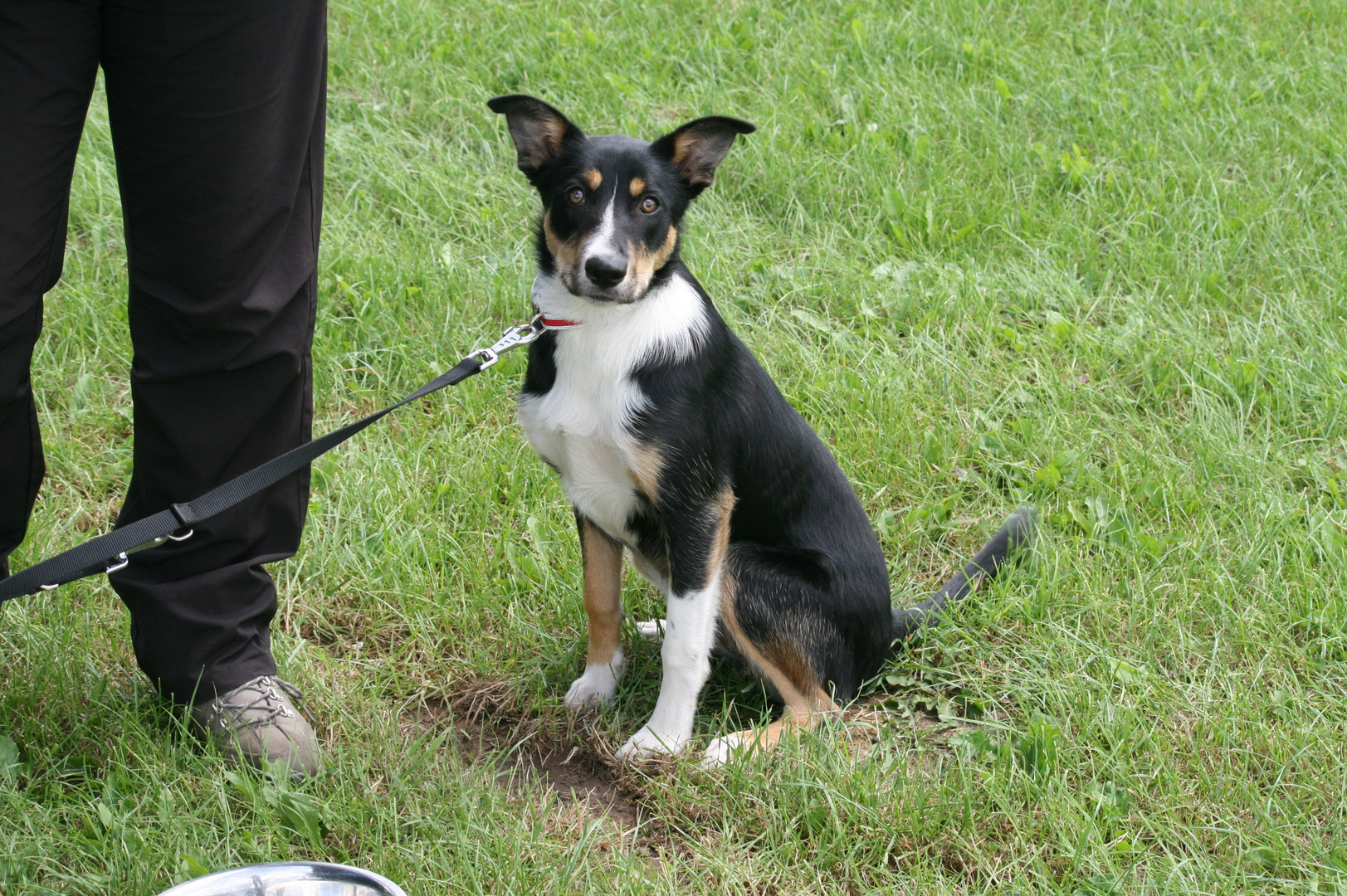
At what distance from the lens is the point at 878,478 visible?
3484 millimetres

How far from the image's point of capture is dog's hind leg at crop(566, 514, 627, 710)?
2.74 m

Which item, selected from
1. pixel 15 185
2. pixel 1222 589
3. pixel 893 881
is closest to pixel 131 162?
pixel 15 185

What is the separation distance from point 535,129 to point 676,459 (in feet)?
2.64

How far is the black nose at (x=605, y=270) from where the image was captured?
2.32 meters

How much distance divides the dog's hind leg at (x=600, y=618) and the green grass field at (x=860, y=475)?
79 mm

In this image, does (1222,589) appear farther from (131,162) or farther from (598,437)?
(131,162)

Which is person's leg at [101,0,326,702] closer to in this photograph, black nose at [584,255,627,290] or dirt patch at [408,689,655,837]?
dirt patch at [408,689,655,837]

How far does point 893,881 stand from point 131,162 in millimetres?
2038

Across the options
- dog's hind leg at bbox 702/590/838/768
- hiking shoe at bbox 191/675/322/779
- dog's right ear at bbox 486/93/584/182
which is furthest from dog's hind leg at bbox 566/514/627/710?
dog's right ear at bbox 486/93/584/182

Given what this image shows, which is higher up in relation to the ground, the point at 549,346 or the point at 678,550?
the point at 549,346

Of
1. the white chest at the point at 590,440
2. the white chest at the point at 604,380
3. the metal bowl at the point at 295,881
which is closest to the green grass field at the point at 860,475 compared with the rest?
the metal bowl at the point at 295,881

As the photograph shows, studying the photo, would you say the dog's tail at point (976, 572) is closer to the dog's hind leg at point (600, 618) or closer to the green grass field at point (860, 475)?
the green grass field at point (860, 475)

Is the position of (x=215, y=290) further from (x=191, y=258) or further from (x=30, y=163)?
(x=30, y=163)

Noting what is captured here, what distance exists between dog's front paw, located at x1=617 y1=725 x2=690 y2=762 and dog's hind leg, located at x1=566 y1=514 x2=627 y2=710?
0.20m
